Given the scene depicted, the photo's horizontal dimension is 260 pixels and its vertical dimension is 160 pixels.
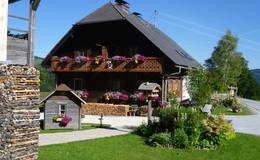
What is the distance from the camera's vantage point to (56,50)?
1189 inches

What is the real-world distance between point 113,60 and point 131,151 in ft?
50.3

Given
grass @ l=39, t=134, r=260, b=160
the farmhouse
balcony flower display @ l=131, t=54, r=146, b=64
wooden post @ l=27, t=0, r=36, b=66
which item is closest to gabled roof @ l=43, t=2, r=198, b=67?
the farmhouse

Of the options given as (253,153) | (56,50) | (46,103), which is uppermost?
(56,50)

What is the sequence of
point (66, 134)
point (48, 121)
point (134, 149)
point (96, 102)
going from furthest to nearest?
1. point (96, 102)
2. point (48, 121)
3. point (66, 134)
4. point (134, 149)

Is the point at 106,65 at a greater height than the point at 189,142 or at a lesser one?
greater

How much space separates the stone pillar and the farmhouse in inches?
710

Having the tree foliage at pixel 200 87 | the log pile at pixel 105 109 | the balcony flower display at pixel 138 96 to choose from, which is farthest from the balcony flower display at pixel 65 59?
the tree foliage at pixel 200 87

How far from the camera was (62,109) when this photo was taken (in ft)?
56.2

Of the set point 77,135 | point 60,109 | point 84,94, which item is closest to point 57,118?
point 60,109

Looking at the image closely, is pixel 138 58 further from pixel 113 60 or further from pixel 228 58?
pixel 228 58

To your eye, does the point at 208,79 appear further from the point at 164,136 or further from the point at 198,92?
the point at 164,136

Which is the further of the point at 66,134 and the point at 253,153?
the point at 66,134

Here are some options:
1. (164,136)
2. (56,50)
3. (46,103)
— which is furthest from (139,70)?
(164,136)

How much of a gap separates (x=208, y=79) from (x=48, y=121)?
722 centimetres
